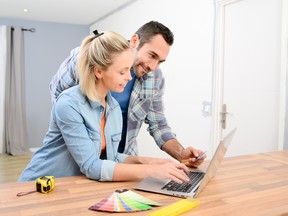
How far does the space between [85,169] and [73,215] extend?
0.32m

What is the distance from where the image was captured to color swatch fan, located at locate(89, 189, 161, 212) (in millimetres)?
901

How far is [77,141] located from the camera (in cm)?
118

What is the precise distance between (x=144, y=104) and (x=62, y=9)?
3.68m

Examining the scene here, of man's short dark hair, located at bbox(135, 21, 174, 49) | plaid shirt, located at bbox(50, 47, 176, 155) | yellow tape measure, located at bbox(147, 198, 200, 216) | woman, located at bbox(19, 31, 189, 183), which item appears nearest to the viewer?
yellow tape measure, located at bbox(147, 198, 200, 216)

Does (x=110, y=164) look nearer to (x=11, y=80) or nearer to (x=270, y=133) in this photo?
(x=270, y=133)

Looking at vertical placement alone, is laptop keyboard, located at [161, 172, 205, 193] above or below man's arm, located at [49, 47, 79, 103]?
below

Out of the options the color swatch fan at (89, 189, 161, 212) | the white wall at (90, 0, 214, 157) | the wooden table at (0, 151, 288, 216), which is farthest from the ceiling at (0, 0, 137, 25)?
the color swatch fan at (89, 189, 161, 212)

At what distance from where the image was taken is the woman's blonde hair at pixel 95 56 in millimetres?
1254

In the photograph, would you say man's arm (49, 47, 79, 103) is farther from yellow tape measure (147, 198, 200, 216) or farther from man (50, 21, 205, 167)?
yellow tape measure (147, 198, 200, 216)

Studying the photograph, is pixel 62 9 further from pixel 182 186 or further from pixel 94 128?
pixel 182 186

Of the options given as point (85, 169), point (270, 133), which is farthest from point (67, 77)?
point (270, 133)

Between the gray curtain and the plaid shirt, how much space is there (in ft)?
14.0

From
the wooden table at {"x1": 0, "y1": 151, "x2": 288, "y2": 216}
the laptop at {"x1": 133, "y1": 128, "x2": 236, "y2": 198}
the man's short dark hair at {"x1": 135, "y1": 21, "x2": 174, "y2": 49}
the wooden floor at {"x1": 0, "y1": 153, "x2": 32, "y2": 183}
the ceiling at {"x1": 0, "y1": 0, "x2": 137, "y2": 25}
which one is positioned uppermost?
the ceiling at {"x1": 0, "y1": 0, "x2": 137, "y2": 25}

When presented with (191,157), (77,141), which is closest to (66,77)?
(77,141)
